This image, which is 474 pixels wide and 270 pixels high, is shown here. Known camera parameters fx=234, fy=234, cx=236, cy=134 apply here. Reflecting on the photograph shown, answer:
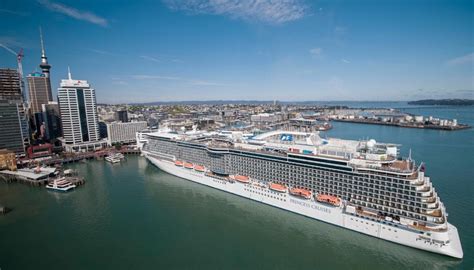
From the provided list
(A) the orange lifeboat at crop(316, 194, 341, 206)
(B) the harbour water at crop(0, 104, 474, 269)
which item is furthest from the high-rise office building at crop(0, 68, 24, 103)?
(A) the orange lifeboat at crop(316, 194, 341, 206)

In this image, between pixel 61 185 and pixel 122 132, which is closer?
pixel 61 185

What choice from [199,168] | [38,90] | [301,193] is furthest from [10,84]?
[301,193]

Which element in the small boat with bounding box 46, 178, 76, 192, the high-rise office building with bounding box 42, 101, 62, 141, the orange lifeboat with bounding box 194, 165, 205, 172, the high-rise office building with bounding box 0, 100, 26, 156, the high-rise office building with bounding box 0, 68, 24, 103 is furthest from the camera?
the high-rise office building with bounding box 42, 101, 62, 141

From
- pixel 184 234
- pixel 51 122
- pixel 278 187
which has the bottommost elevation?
pixel 184 234

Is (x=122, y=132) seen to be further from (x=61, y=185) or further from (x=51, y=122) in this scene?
(x=61, y=185)

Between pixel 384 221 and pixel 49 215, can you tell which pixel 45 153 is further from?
pixel 384 221

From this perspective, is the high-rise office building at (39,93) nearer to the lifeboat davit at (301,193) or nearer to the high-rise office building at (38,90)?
the high-rise office building at (38,90)

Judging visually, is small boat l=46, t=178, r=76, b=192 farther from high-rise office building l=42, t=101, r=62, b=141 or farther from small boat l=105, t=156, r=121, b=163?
high-rise office building l=42, t=101, r=62, b=141
